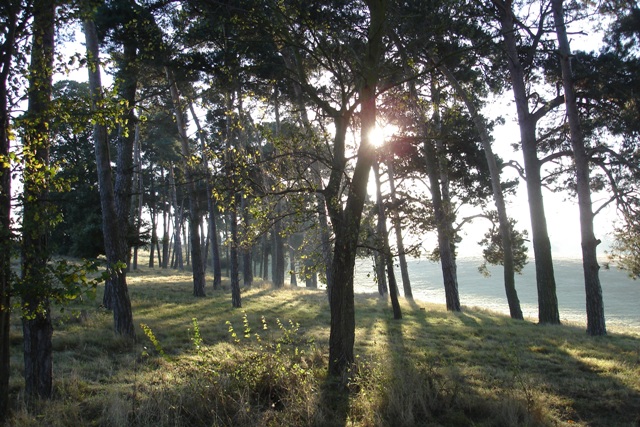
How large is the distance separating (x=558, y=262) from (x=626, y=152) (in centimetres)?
7864

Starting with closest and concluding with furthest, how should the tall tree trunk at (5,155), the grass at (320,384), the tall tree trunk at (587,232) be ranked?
the tall tree trunk at (5,155) → the grass at (320,384) → the tall tree trunk at (587,232)

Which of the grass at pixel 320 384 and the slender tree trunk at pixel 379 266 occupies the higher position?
the slender tree trunk at pixel 379 266

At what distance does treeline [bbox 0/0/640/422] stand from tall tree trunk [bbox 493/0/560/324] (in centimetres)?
6

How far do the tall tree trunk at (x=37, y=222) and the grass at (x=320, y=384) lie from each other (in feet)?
1.38

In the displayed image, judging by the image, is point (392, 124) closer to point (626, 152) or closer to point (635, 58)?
point (635, 58)

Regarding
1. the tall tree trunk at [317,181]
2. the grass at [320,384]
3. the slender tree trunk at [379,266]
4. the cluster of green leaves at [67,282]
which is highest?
the tall tree trunk at [317,181]

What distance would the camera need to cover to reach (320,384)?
6422mm

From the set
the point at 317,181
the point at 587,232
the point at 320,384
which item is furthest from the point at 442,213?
the point at 320,384

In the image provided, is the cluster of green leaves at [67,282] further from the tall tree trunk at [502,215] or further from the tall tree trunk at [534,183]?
the tall tree trunk at [502,215]

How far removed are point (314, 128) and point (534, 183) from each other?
28.2 feet

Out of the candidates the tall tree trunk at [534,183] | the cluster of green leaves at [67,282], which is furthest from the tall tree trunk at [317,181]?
the tall tree trunk at [534,183]

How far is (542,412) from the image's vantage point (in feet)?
16.8

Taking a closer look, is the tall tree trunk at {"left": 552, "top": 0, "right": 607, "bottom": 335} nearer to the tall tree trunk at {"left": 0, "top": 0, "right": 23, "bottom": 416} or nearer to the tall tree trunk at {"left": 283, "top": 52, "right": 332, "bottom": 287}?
the tall tree trunk at {"left": 283, "top": 52, "right": 332, "bottom": 287}

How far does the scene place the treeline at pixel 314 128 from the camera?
4898 mm
